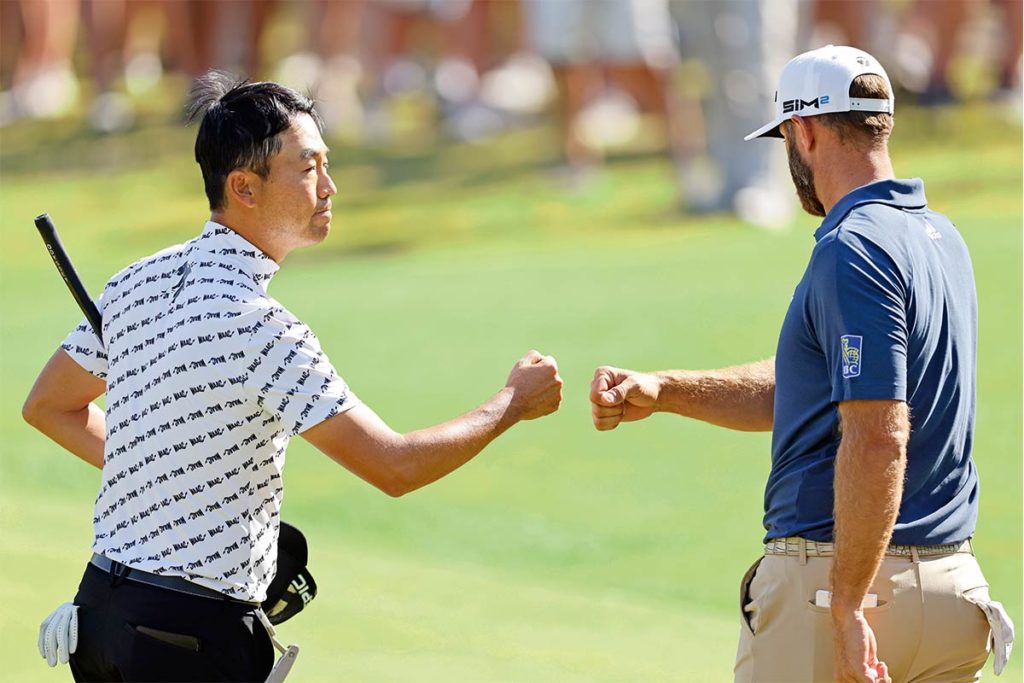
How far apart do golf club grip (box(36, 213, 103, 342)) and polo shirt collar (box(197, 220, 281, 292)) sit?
0.29 metres

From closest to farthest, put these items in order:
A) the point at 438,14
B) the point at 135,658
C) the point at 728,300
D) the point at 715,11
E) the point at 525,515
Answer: the point at 135,658 < the point at 525,515 < the point at 728,300 < the point at 715,11 < the point at 438,14

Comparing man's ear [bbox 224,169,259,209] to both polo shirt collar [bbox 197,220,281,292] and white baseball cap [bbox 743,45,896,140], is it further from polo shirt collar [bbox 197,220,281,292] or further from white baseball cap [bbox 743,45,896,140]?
white baseball cap [bbox 743,45,896,140]

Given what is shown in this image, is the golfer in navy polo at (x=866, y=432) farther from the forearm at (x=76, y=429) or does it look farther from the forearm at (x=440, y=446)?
the forearm at (x=76, y=429)

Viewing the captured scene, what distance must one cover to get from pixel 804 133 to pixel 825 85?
120mm

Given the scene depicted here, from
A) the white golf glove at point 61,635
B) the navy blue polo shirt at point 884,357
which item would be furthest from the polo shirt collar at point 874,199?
the white golf glove at point 61,635

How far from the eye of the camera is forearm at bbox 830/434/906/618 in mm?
3229

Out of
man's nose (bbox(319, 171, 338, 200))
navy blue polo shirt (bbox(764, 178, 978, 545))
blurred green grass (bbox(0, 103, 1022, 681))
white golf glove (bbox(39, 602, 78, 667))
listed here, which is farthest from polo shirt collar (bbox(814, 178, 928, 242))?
blurred green grass (bbox(0, 103, 1022, 681))

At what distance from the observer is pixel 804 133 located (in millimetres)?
3537

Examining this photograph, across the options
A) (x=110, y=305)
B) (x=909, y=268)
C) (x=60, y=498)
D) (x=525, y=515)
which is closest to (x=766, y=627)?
(x=909, y=268)

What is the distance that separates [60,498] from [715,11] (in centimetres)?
880

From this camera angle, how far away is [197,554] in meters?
3.18

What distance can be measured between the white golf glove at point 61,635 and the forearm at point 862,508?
4.73 feet

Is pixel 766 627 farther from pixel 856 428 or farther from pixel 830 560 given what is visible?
pixel 856 428

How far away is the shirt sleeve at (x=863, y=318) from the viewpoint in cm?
322
